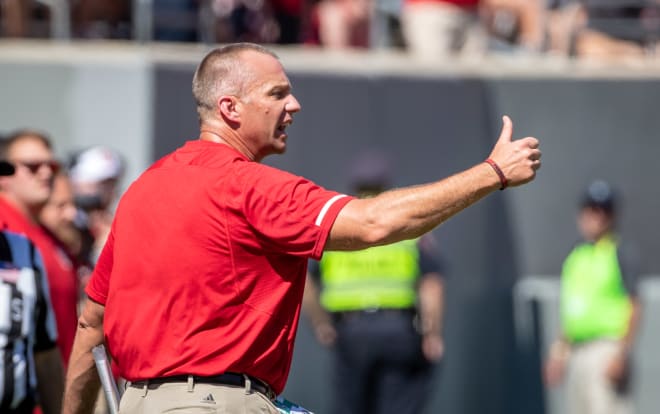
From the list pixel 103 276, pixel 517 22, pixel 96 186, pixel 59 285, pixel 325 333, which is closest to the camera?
pixel 103 276

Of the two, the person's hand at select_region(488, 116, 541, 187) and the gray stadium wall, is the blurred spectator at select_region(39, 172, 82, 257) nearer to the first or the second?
the gray stadium wall

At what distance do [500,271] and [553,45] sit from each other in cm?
196

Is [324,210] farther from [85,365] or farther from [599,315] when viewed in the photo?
[599,315]

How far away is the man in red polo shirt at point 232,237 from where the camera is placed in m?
4.32

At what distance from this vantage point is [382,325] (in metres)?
9.27

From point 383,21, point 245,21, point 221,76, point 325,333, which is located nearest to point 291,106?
point 221,76

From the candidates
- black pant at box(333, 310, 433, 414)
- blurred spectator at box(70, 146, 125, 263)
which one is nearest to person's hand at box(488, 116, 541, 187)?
blurred spectator at box(70, 146, 125, 263)

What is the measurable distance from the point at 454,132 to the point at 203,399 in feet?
21.4

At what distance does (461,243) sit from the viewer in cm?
1062

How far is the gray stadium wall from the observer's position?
10172 millimetres

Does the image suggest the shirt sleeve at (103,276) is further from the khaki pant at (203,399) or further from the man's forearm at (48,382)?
the man's forearm at (48,382)

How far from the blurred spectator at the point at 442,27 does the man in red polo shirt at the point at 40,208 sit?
446 centimetres

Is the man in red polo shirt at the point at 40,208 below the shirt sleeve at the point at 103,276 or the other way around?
below

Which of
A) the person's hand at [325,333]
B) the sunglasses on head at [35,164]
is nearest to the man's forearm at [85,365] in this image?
the sunglasses on head at [35,164]
